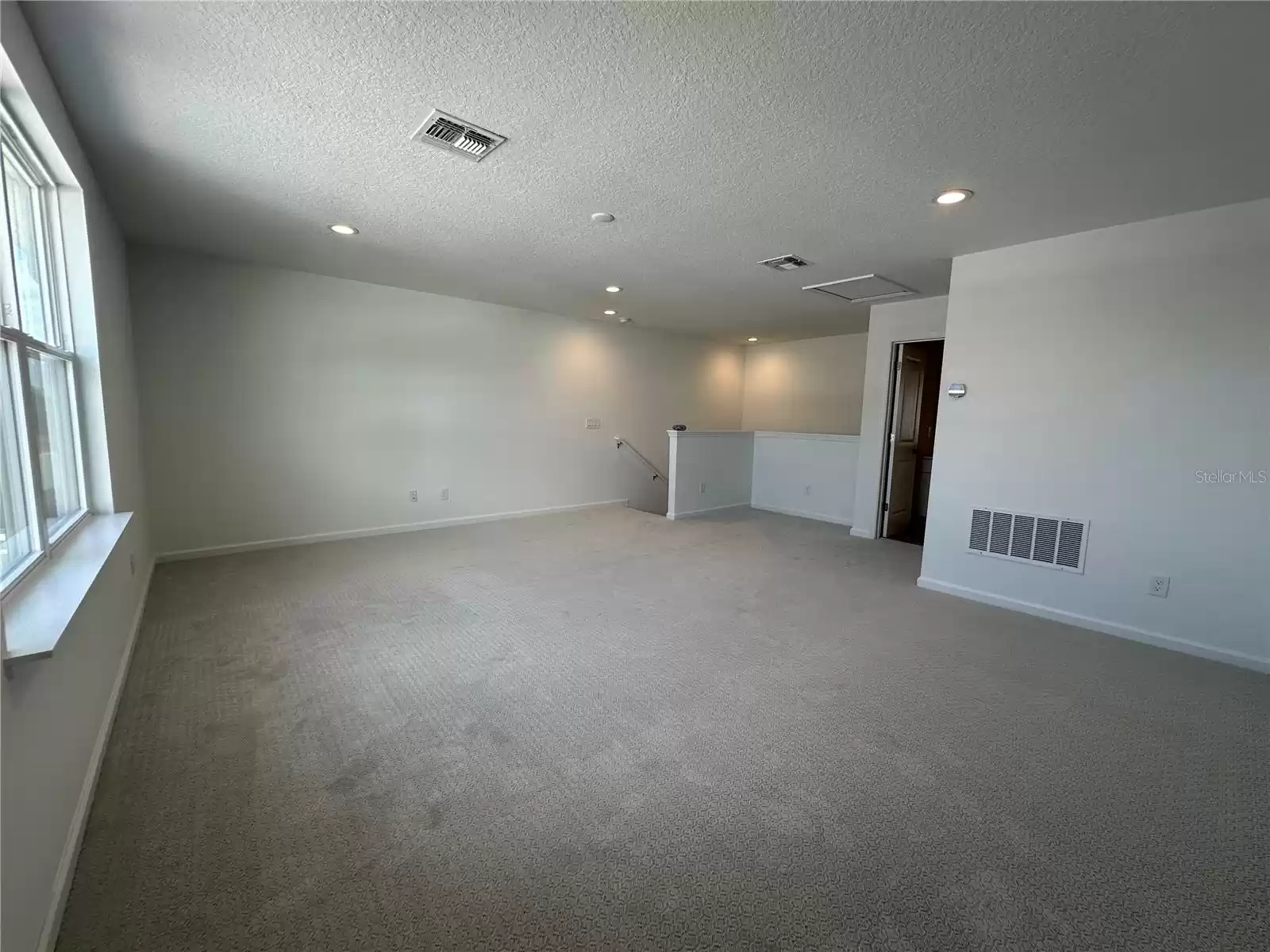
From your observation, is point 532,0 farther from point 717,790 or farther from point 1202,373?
point 1202,373

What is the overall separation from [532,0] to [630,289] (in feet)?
11.2

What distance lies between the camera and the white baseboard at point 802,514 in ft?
20.3

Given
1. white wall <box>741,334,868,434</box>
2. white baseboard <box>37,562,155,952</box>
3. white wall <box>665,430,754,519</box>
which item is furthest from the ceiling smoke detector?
white baseboard <box>37,562,155,952</box>

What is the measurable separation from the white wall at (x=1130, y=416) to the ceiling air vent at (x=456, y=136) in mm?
3221

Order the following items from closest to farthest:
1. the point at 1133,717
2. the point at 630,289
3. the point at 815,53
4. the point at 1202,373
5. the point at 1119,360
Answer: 1. the point at 815,53
2. the point at 1133,717
3. the point at 1202,373
4. the point at 1119,360
5. the point at 630,289

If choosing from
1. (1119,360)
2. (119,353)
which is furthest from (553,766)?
(1119,360)

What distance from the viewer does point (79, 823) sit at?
1.50m

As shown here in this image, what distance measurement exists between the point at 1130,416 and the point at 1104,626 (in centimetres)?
130

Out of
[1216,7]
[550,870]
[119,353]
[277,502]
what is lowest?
[550,870]

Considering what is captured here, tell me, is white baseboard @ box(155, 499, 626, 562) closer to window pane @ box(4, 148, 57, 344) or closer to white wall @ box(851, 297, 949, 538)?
window pane @ box(4, 148, 57, 344)

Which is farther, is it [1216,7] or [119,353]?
[119,353]

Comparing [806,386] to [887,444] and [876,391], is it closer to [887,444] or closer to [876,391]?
[876,391]

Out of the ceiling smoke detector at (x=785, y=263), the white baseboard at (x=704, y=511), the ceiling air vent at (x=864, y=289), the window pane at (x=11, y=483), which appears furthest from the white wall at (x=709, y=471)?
the window pane at (x=11, y=483)

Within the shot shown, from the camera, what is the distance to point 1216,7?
4.63 ft
